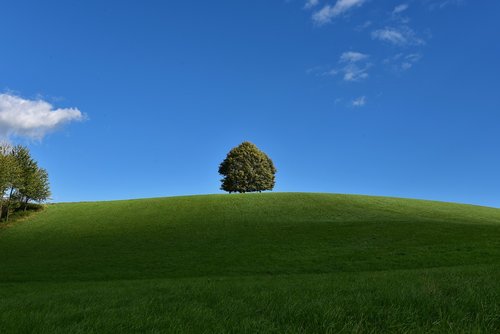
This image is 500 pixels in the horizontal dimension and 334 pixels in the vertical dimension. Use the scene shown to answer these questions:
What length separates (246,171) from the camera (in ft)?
361

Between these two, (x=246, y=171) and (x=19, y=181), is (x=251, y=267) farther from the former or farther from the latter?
(x=246, y=171)

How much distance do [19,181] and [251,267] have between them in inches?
2110

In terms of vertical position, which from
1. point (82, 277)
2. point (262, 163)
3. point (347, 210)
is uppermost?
point (262, 163)

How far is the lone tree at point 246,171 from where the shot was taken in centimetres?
10950

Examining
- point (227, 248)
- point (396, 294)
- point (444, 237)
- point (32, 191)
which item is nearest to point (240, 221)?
point (227, 248)

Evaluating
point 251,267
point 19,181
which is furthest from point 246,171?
point 251,267

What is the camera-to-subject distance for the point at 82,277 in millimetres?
31594

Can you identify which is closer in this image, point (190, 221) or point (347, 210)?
point (190, 221)

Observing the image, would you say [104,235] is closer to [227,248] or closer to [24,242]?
[24,242]

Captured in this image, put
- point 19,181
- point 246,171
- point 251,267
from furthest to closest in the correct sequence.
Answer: point 246,171
point 19,181
point 251,267

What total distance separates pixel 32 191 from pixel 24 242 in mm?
22698

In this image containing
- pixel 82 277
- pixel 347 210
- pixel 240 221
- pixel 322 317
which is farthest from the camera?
pixel 347 210

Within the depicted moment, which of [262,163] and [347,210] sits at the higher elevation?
[262,163]

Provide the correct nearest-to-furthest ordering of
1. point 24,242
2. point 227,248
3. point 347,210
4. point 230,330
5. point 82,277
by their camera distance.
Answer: point 230,330
point 82,277
point 227,248
point 24,242
point 347,210
